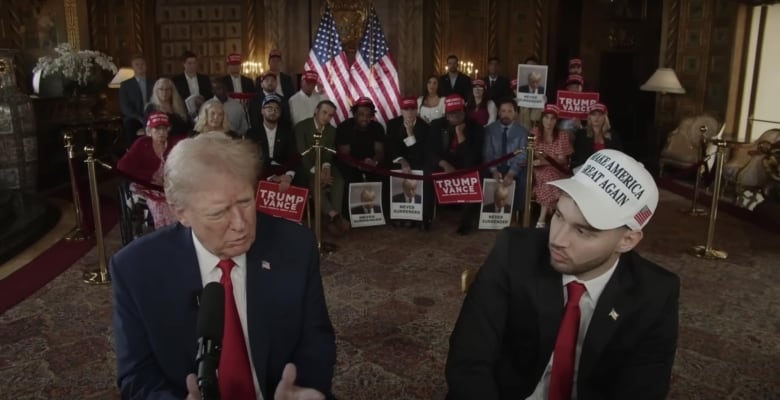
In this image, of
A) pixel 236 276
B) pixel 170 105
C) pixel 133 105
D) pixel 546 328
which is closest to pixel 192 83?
pixel 133 105

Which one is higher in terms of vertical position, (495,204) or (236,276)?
(236,276)

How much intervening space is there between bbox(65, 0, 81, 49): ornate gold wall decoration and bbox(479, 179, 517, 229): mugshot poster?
8.17 metres

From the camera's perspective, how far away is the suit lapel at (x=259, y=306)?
6.38 ft

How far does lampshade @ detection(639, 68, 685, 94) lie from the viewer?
10258 millimetres

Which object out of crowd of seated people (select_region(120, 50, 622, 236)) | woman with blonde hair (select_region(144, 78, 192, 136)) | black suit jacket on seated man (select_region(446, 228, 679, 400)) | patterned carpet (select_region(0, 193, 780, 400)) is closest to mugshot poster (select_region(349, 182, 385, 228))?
crowd of seated people (select_region(120, 50, 622, 236))

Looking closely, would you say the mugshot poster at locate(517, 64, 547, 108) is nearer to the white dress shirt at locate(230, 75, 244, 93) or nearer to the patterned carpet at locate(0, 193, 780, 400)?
the patterned carpet at locate(0, 193, 780, 400)

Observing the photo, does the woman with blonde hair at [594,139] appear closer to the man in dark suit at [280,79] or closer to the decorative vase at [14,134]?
the man in dark suit at [280,79]

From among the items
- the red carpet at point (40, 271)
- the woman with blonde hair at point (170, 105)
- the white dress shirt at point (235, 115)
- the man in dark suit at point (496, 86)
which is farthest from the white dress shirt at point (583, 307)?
the man in dark suit at point (496, 86)

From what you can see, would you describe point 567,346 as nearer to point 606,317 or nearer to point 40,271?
point 606,317

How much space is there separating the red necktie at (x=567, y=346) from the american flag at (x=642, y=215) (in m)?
0.28

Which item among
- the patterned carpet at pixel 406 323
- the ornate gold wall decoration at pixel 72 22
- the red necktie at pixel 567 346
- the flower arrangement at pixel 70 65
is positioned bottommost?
the patterned carpet at pixel 406 323

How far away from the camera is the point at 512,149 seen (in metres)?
7.11

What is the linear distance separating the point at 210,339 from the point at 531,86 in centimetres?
755

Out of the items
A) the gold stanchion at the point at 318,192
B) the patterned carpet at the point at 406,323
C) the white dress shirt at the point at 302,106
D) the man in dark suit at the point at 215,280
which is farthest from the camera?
the white dress shirt at the point at 302,106
